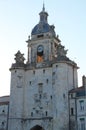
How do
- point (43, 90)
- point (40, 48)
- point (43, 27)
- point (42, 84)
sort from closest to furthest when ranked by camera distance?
1. point (43, 90)
2. point (42, 84)
3. point (40, 48)
4. point (43, 27)

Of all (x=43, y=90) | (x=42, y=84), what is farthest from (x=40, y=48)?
(x=43, y=90)

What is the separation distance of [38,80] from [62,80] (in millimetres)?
5063

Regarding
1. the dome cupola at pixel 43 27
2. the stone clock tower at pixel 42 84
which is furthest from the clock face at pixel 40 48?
the dome cupola at pixel 43 27

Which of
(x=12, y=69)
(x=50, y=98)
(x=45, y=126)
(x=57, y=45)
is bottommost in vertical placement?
(x=45, y=126)

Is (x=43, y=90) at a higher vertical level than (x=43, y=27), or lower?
lower

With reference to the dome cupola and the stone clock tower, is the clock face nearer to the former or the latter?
the stone clock tower

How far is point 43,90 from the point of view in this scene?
2258 inches

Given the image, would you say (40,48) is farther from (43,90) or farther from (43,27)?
(43,90)

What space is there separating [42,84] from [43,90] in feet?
3.45

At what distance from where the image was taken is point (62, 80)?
55.0m

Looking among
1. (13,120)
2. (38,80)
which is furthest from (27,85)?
(13,120)

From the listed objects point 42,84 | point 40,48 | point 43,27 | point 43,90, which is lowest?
point 43,90

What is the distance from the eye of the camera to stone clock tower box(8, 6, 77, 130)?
5441 centimetres

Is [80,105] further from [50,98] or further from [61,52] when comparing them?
[61,52]
